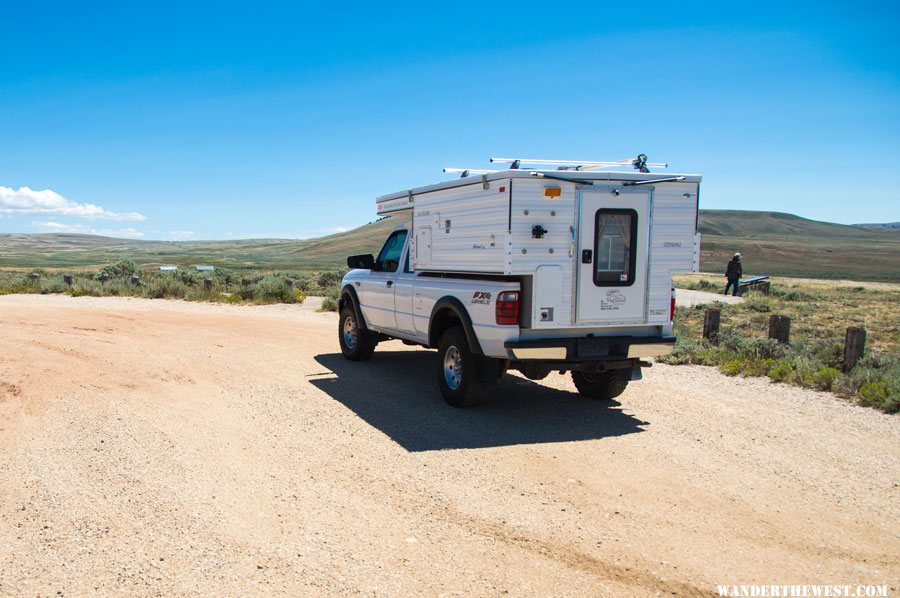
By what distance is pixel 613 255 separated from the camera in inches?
308

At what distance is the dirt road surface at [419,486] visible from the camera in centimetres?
423

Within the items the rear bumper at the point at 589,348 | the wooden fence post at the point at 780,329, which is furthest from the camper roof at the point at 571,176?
the wooden fence post at the point at 780,329

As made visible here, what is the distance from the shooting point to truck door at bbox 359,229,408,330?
10164 millimetres

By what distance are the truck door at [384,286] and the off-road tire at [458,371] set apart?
5.62 feet

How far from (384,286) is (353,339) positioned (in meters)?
1.52

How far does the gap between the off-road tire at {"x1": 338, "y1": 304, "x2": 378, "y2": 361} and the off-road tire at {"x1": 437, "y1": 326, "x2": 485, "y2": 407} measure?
2.81 metres

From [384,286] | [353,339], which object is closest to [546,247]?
[384,286]

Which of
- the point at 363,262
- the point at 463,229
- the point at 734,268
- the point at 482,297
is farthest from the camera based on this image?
the point at 734,268

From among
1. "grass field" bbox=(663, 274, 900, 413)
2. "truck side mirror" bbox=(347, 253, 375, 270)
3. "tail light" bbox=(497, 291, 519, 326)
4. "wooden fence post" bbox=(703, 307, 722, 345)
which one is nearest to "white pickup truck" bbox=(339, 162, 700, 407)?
"tail light" bbox=(497, 291, 519, 326)

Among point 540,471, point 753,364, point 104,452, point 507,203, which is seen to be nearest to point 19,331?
point 104,452

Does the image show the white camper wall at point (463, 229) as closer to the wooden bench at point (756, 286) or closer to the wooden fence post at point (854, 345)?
the wooden fence post at point (854, 345)

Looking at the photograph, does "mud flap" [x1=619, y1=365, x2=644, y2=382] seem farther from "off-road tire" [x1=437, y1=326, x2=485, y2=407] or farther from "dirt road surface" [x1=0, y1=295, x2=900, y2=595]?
"off-road tire" [x1=437, y1=326, x2=485, y2=407]

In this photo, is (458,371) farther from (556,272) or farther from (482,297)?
(556,272)

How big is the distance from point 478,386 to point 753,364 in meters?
5.37
